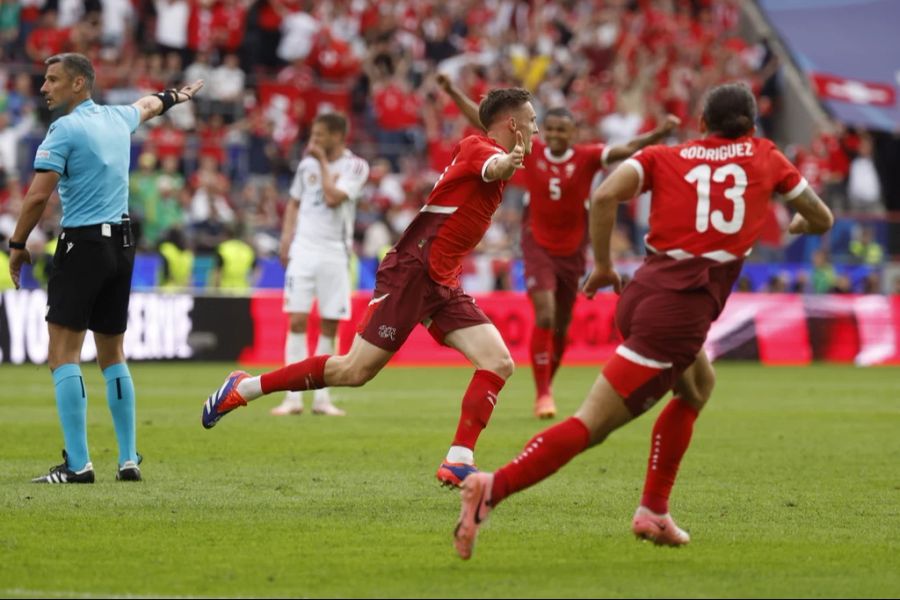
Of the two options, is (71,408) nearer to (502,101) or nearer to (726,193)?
(502,101)

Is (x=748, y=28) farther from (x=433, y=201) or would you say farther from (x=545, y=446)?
(x=545, y=446)

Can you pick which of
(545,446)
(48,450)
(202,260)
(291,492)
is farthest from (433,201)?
(202,260)

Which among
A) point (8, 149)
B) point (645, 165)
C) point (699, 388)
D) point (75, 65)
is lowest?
point (8, 149)

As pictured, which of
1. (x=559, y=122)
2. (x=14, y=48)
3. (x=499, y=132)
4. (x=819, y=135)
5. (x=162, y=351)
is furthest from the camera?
(x=819, y=135)

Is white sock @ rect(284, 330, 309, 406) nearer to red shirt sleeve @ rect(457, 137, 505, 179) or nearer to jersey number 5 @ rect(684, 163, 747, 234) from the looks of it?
red shirt sleeve @ rect(457, 137, 505, 179)

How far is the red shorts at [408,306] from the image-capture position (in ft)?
29.9

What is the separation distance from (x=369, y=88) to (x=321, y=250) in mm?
15111

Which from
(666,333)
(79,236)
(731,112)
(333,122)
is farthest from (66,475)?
(333,122)

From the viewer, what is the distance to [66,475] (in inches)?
377

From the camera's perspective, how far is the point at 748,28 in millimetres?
35469

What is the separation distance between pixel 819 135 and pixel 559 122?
18281mm

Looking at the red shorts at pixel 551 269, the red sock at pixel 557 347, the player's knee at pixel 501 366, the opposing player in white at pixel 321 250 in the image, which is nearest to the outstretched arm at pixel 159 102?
the player's knee at pixel 501 366

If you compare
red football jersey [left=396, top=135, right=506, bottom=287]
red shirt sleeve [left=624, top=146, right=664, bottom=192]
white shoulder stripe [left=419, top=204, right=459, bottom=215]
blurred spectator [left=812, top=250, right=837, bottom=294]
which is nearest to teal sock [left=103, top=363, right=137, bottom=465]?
red football jersey [left=396, top=135, right=506, bottom=287]

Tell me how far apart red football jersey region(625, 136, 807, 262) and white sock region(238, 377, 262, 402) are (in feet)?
9.84
